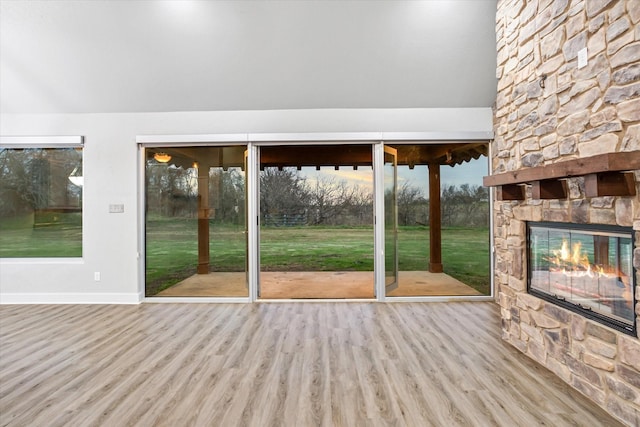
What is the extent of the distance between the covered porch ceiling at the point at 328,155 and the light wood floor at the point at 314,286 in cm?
162

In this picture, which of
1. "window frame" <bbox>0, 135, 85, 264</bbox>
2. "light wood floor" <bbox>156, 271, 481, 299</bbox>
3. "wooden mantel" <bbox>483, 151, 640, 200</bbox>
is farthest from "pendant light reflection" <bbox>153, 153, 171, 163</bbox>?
"wooden mantel" <bbox>483, 151, 640, 200</bbox>

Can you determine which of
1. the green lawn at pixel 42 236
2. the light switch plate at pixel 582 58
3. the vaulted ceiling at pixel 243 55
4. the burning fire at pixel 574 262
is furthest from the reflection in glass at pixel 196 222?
the light switch plate at pixel 582 58

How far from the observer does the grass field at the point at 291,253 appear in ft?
15.6

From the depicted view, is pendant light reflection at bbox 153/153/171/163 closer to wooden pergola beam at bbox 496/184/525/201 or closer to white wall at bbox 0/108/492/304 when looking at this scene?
white wall at bbox 0/108/492/304

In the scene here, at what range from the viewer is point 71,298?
4.58 metres

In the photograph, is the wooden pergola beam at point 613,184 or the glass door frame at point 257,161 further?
the glass door frame at point 257,161

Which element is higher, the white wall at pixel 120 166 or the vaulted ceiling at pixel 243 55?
the vaulted ceiling at pixel 243 55

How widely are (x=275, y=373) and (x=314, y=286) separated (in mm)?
3228

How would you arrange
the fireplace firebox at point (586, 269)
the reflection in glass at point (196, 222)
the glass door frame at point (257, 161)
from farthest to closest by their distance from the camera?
the reflection in glass at point (196, 222) → the glass door frame at point (257, 161) → the fireplace firebox at point (586, 269)

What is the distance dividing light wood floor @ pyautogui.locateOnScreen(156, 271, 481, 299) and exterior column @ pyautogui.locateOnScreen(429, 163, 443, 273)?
218 mm

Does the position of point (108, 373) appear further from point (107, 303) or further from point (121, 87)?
point (121, 87)

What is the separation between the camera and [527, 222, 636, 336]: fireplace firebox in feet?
6.91

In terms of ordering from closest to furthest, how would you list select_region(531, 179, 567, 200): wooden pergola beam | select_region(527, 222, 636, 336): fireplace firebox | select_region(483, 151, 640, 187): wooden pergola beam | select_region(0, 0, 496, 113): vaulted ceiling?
select_region(483, 151, 640, 187): wooden pergola beam
select_region(527, 222, 636, 336): fireplace firebox
select_region(531, 179, 567, 200): wooden pergola beam
select_region(0, 0, 496, 113): vaulted ceiling

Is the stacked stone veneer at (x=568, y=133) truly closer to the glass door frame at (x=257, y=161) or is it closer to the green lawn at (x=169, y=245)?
the glass door frame at (x=257, y=161)
